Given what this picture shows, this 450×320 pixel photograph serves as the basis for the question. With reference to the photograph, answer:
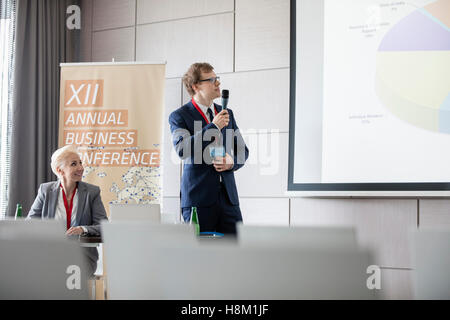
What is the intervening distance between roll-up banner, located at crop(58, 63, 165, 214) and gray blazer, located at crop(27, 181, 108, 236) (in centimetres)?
163

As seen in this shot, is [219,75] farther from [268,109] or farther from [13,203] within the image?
[13,203]

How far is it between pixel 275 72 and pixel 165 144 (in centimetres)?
137

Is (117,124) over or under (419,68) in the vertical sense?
under

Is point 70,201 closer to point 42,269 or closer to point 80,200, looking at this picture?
point 80,200

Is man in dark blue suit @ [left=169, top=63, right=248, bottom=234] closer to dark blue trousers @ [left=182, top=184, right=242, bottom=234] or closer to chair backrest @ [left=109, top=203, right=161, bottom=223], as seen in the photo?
dark blue trousers @ [left=182, top=184, right=242, bottom=234]

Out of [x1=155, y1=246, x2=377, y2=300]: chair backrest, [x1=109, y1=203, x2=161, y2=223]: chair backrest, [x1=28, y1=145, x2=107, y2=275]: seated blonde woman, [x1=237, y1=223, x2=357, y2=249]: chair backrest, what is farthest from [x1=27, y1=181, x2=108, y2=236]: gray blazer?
[x1=155, y1=246, x2=377, y2=300]: chair backrest

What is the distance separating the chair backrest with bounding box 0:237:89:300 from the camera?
1.09 m

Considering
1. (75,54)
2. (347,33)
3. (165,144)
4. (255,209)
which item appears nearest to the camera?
(347,33)

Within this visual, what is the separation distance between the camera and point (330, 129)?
439cm

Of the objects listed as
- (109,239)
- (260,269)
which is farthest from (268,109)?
(260,269)

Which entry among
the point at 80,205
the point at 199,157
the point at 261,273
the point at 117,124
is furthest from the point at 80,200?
the point at 261,273

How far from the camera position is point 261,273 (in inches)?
36.1

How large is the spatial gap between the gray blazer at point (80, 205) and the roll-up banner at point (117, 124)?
1.63 metres

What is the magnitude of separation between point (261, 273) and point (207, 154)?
2.77 meters
